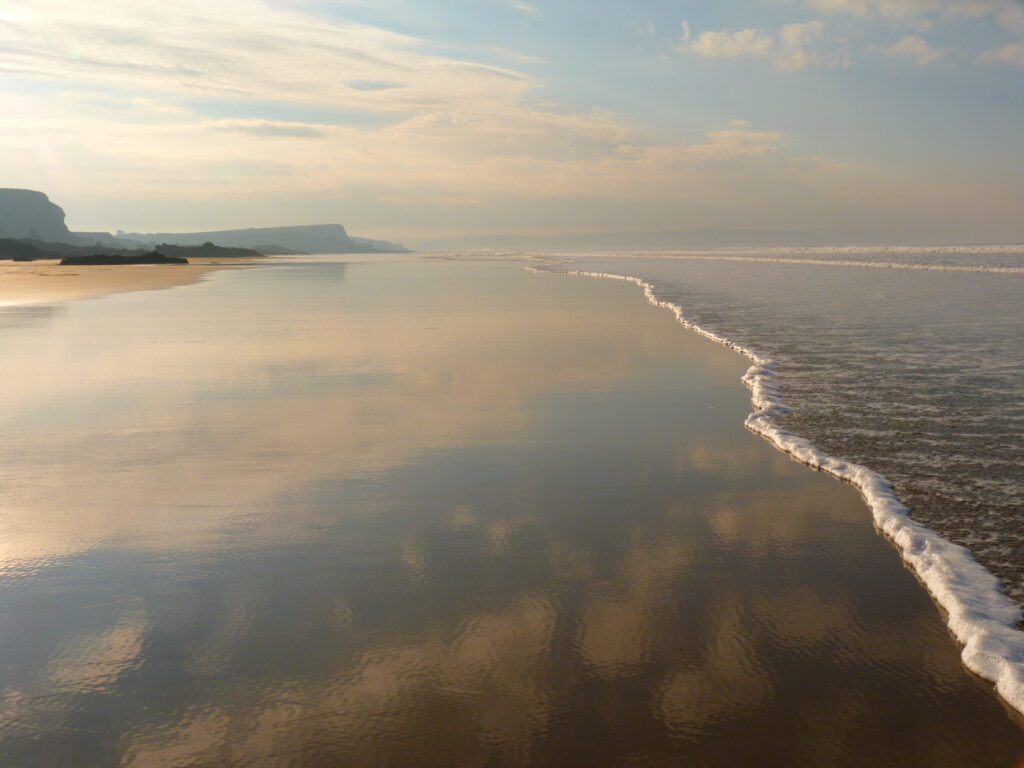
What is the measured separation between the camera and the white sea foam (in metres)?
3.77

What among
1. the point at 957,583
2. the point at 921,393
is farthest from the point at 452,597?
the point at 921,393

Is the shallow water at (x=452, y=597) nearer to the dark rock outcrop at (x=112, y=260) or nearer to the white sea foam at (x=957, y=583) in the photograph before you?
the white sea foam at (x=957, y=583)

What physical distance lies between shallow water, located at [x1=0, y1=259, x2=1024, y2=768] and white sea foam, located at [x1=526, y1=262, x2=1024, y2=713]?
147 mm

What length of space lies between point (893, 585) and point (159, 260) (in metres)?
91.3

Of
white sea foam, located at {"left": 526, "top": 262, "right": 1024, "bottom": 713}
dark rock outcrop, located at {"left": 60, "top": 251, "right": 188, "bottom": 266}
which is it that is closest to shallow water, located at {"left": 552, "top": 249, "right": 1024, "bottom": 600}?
white sea foam, located at {"left": 526, "top": 262, "right": 1024, "bottom": 713}

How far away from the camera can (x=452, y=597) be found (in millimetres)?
4383

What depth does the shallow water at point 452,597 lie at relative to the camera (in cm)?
323

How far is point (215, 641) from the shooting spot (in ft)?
12.8

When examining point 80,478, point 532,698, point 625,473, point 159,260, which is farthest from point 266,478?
point 159,260

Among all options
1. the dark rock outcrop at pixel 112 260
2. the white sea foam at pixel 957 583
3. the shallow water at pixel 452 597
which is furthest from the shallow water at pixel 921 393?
the dark rock outcrop at pixel 112 260

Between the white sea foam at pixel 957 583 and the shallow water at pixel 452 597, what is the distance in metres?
0.15

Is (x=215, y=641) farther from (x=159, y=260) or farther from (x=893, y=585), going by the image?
(x=159, y=260)

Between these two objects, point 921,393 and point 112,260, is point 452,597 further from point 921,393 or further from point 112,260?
point 112,260

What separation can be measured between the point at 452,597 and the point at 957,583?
2997mm
